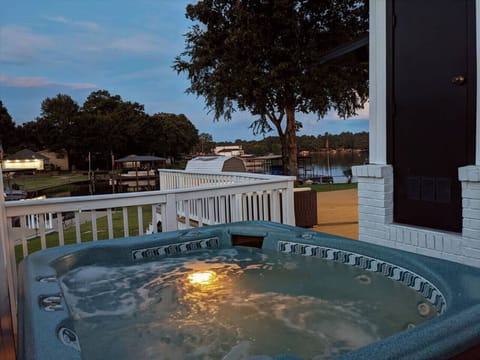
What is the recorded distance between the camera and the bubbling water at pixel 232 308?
2025 millimetres

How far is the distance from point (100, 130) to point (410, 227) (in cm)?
3760

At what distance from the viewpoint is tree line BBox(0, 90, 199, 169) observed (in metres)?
37.1

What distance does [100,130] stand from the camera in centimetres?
3784

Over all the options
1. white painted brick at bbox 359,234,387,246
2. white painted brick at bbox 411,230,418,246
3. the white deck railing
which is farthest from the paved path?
white painted brick at bbox 411,230,418,246

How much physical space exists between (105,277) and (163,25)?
1485 centimetres

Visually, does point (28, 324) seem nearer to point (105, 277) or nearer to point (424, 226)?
point (105, 277)

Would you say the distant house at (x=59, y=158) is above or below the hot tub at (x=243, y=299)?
above

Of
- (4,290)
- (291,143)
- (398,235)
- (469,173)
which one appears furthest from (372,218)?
(291,143)

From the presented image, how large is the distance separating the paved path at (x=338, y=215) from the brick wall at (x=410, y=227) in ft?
4.82

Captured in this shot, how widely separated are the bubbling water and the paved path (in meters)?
2.67

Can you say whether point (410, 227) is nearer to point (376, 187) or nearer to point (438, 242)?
point (438, 242)

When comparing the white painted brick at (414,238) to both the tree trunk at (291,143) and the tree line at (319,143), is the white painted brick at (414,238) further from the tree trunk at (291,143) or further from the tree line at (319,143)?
the tree line at (319,143)

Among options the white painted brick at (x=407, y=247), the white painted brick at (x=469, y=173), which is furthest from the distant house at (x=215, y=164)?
the white painted brick at (x=469, y=173)

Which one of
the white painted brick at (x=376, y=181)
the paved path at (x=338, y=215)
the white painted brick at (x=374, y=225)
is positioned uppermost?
the white painted brick at (x=376, y=181)
